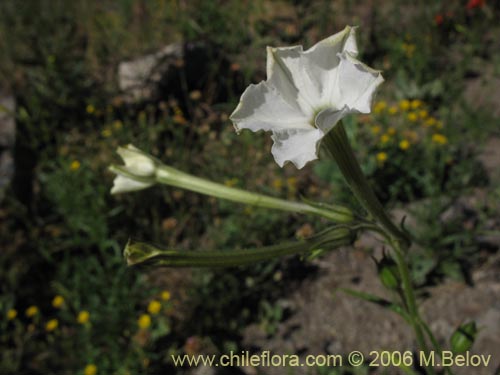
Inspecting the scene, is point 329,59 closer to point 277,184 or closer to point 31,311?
point 277,184

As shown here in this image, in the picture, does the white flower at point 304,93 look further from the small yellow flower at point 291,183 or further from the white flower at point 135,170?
the small yellow flower at point 291,183

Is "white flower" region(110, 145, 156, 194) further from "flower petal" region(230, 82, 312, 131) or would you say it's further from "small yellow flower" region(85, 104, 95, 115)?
"small yellow flower" region(85, 104, 95, 115)

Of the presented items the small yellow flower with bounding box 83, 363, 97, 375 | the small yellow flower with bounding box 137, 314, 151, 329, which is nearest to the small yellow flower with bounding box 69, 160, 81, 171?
the small yellow flower with bounding box 137, 314, 151, 329

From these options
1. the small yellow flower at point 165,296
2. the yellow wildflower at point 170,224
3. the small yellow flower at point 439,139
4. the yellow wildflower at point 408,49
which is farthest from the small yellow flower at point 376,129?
the small yellow flower at point 165,296

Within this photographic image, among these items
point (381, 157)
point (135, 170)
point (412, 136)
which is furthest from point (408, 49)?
point (135, 170)

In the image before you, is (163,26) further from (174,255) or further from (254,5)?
(174,255)

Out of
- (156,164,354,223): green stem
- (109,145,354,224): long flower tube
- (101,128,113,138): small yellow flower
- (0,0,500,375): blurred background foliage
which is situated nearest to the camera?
(156,164,354,223): green stem
